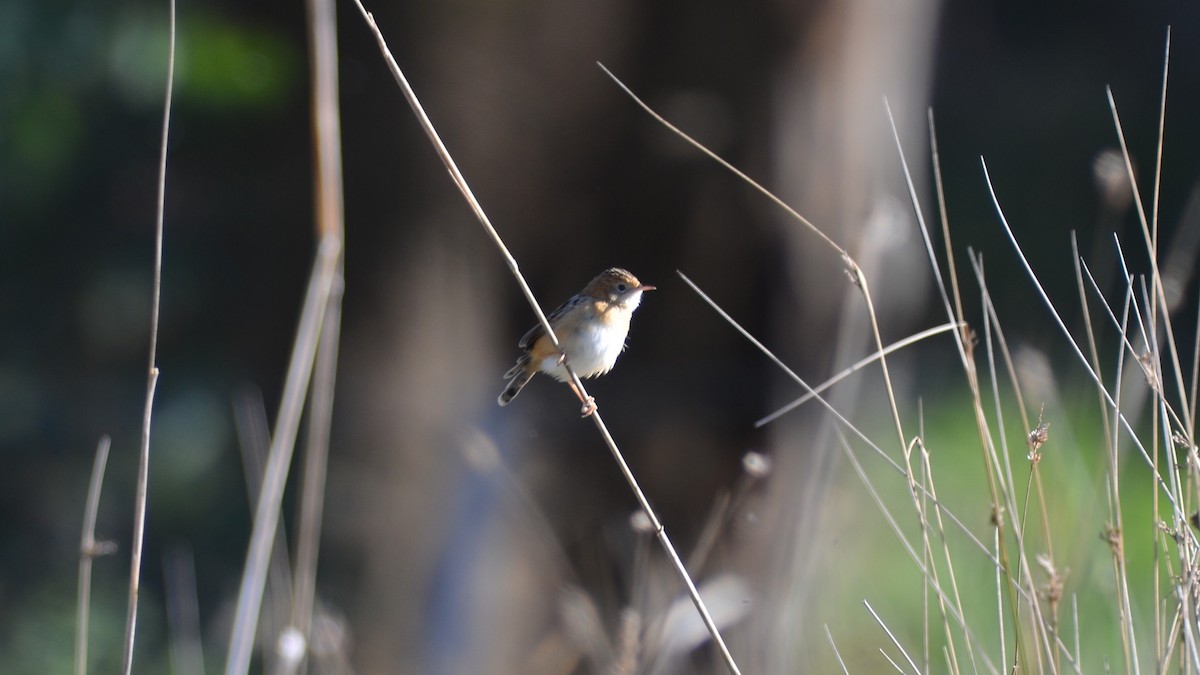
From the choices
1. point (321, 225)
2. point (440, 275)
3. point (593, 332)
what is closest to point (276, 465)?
point (321, 225)

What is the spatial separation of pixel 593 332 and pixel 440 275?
9.98 ft

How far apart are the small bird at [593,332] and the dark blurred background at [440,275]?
1.73 meters

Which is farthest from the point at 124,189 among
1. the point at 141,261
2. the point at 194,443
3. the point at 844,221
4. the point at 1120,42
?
the point at 1120,42

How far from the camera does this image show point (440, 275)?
698cm

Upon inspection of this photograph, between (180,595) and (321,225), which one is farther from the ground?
(321,225)

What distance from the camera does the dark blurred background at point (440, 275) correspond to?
21.5 feet

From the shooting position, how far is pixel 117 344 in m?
8.27

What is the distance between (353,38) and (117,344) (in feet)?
9.94

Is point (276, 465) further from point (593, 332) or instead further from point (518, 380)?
point (518, 380)

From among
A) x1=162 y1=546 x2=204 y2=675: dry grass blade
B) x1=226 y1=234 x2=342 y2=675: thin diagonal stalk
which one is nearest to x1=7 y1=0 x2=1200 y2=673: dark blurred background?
x1=162 y1=546 x2=204 y2=675: dry grass blade

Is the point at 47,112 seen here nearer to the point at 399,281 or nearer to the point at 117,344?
the point at 117,344

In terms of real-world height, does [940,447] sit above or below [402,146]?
below

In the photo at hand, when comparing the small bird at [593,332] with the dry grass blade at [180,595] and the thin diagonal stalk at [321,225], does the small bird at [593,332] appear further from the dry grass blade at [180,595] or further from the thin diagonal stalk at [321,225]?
the dry grass blade at [180,595]

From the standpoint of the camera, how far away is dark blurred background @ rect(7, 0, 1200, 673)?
6.57m
